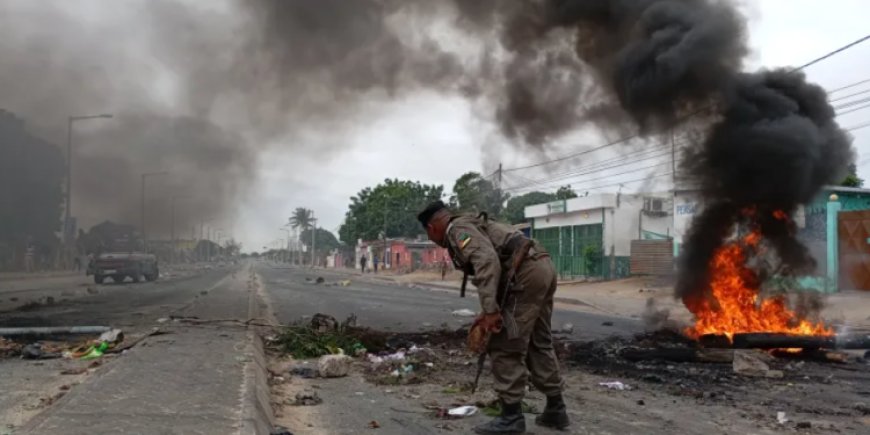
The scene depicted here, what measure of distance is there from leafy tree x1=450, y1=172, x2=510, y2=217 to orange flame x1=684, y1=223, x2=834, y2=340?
2141 centimetres

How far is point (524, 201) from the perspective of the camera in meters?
51.5

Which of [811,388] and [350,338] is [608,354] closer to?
[811,388]

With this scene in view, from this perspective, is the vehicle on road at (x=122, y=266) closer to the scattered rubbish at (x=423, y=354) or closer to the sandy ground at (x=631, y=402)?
the scattered rubbish at (x=423, y=354)

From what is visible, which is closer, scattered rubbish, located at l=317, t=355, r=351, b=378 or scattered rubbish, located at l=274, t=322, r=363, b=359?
scattered rubbish, located at l=317, t=355, r=351, b=378

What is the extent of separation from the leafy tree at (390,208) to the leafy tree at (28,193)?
2354 cm

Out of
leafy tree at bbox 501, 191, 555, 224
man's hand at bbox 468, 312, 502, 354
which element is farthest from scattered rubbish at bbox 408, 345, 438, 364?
leafy tree at bbox 501, 191, 555, 224

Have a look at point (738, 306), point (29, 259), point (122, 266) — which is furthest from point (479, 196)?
point (738, 306)

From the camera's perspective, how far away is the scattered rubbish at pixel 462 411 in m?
4.35

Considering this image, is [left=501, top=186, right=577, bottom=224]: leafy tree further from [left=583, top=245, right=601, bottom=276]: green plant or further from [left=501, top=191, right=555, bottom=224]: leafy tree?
[left=583, top=245, right=601, bottom=276]: green plant

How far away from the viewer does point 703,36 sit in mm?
8516

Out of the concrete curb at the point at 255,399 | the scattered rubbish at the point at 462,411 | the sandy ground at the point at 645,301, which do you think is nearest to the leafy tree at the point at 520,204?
the sandy ground at the point at 645,301

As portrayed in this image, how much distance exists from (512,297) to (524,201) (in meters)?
48.0

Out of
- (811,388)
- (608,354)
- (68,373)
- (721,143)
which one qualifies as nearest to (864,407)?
(811,388)

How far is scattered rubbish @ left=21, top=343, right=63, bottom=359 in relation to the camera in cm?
673
